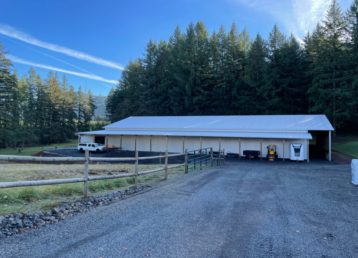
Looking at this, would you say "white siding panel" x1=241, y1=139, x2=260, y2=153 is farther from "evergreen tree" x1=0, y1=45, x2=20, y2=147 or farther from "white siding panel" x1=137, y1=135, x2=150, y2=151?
"evergreen tree" x1=0, y1=45, x2=20, y2=147

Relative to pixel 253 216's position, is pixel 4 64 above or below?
above

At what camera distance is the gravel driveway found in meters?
3.26

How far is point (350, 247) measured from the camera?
11.5 feet

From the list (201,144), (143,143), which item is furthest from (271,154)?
(143,143)

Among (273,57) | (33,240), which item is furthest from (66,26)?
(33,240)

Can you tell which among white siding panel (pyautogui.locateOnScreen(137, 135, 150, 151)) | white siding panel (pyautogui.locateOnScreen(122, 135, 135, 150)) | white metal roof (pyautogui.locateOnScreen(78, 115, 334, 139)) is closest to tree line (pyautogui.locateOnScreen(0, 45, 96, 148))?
white metal roof (pyautogui.locateOnScreen(78, 115, 334, 139))

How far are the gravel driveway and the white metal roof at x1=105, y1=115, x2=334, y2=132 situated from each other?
1895 centimetres

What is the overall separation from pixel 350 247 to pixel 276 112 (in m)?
36.7

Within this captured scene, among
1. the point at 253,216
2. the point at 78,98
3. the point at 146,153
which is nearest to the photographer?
the point at 253,216

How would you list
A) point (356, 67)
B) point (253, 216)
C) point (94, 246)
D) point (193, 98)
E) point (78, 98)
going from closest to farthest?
point (94, 246) → point (253, 216) → point (356, 67) → point (193, 98) → point (78, 98)

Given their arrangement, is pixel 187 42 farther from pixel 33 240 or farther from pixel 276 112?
pixel 33 240

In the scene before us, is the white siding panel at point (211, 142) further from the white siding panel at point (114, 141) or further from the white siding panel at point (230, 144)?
the white siding panel at point (114, 141)

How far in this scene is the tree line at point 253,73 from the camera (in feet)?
106

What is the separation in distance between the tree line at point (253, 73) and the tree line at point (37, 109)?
16.1 m
